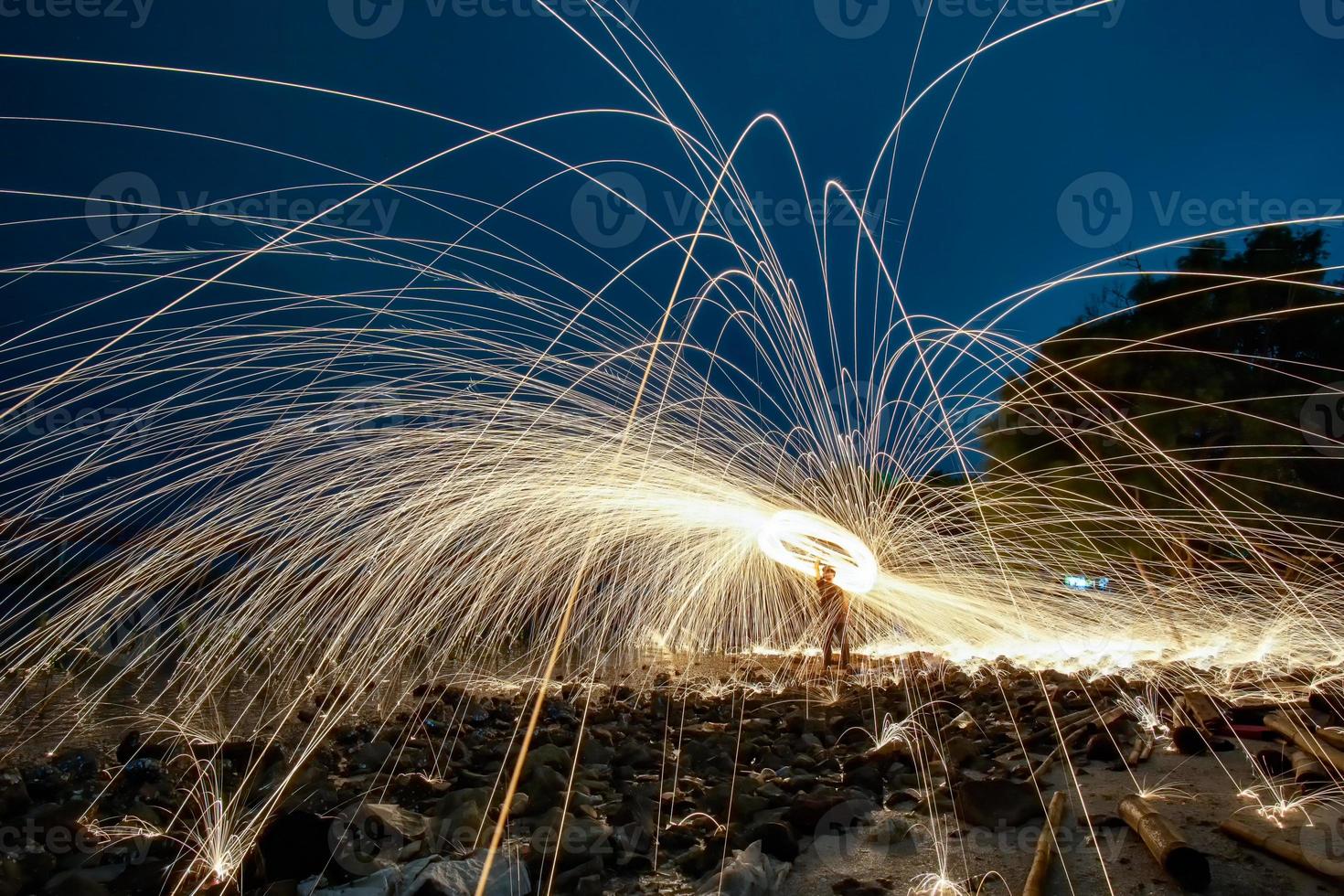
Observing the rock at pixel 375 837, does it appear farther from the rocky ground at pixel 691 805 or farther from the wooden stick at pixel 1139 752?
the wooden stick at pixel 1139 752

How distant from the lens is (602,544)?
400 inches

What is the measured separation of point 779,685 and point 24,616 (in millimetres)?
8768

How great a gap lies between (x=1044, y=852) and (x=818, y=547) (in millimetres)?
4113

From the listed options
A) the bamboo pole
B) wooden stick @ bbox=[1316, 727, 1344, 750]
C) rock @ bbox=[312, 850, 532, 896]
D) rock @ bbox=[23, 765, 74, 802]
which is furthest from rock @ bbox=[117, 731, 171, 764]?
wooden stick @ bbox=[1316, 727, 1344, 750]

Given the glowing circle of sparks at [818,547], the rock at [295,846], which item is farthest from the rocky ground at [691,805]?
the glowing circle of sparks at [818,547]

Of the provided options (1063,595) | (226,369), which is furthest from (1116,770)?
(1063,595)

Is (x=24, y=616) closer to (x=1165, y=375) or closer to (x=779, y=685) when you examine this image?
(x=779, y=685)

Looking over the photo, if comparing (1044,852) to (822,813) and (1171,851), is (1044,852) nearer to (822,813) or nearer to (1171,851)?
(1171,851)

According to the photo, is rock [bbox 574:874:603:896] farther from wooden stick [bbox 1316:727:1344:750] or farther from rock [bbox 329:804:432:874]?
wooden stick [bbox 1316:727:1344:750]

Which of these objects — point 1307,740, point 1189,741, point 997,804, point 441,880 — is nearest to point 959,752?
point 997,804

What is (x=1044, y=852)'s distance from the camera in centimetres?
327

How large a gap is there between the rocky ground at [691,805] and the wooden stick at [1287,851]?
22 millimetres

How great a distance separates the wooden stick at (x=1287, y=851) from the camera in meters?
2.94

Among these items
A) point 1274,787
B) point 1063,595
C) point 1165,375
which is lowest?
point 1063,595
